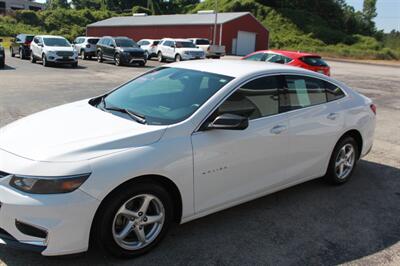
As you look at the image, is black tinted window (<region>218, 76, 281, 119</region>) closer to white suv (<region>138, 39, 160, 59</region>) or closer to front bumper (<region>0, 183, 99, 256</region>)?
front bumper (<region>0, 183, 99, 256</region>)

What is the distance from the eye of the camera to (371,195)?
5.35 meters

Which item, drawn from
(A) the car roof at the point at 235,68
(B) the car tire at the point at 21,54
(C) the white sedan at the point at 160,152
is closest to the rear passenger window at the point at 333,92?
(C) the white sedan at the point at 160,152

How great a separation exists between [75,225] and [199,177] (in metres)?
1.14

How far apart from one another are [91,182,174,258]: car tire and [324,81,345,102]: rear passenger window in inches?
105

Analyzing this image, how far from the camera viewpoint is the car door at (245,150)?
3807 mm

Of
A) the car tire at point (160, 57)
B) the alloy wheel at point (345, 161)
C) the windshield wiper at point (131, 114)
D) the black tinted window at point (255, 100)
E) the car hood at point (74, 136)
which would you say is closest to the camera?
the car hood at point (74, 136)

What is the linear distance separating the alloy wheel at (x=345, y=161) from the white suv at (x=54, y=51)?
20.2m

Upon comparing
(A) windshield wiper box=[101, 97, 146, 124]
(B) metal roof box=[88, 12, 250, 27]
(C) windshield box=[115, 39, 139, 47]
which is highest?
(B) metal roof box=[88, 12, 250, 27]

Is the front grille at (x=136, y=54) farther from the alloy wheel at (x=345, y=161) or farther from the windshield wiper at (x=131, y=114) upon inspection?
the windshield wiper at (x=131, y=114)

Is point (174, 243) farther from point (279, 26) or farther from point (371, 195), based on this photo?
point (279, 26)

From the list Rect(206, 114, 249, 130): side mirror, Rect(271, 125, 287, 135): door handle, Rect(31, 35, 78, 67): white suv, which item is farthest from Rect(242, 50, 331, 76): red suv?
Rect(206, 114, 249, 130): side mirror

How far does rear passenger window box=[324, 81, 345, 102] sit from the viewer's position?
5.27m

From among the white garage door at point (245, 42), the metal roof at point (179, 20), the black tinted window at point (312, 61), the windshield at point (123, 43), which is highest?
the metal roof at point (179, 20)

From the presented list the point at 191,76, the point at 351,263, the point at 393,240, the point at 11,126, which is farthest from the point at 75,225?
the point at 393,240
